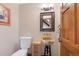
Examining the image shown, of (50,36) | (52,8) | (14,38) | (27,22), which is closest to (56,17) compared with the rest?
(52,8)

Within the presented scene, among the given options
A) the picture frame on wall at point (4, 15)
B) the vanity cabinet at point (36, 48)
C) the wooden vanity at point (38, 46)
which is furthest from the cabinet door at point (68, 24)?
the picture frame on wall at point (4, 15)

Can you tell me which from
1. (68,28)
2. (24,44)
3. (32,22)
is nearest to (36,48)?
(24,44)

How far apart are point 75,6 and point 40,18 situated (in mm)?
439

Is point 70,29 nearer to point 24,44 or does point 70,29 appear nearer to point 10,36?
point 24,44

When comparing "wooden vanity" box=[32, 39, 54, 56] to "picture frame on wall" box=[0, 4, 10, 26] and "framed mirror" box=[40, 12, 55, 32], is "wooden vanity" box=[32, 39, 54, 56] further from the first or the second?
"picture frame on wall" box=[0, 4, 10, 26]

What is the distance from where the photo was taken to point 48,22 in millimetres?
1628

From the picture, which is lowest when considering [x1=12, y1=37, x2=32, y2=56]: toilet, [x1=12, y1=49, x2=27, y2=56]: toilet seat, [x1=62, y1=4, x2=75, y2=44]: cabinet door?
[x1=12, y1=49, x2=27, y2=56]: toilet seat

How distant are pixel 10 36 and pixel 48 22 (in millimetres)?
503

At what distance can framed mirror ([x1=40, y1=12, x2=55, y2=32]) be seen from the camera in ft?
5.27

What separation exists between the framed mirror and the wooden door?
0.15 metres

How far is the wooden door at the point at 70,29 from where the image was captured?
1424 mm

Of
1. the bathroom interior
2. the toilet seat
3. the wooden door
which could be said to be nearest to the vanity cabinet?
the bathroom interior

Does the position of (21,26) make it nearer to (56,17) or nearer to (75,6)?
(56,17)

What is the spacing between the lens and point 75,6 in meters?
1.44
